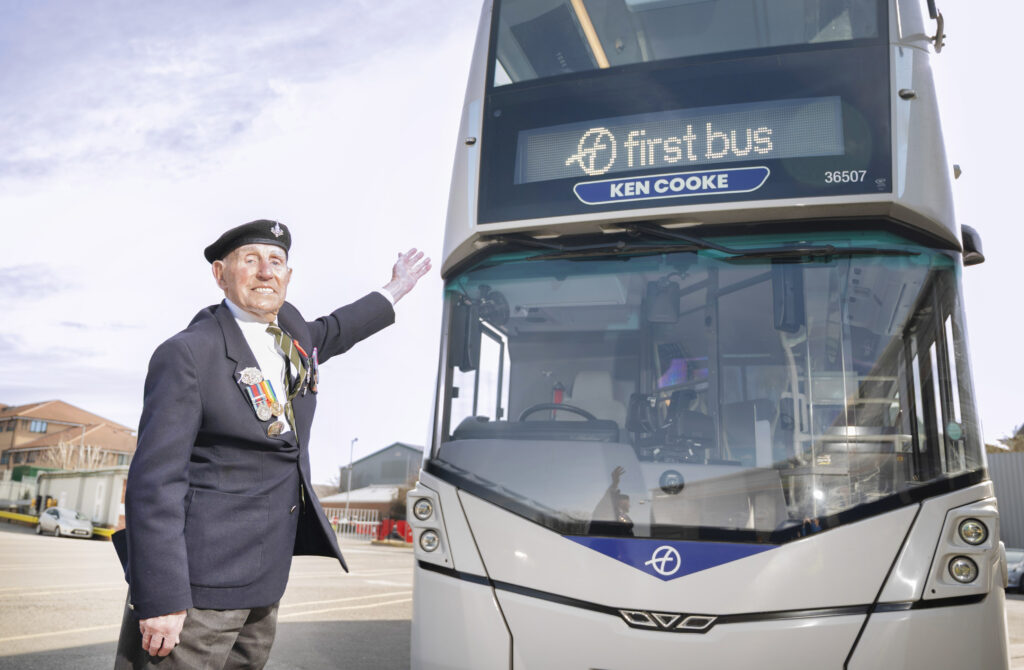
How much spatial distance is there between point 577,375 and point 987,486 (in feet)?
5.90

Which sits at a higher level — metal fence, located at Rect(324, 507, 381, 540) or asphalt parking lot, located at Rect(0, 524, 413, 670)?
metal fence, located at Rect(324, 507, 381, 540)

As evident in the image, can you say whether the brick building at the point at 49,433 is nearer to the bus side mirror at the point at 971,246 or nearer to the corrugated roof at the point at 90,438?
the corrugated roof at the point at 90,438

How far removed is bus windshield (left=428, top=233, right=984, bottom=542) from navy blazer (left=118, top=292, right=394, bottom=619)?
1.06 m

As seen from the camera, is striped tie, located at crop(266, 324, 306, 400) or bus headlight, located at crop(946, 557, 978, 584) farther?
bus headlight, located at crop(946, 557, 978, 584)

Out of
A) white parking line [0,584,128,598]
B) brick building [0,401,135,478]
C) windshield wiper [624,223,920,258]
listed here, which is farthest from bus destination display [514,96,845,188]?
brick building [0,401,135,478]

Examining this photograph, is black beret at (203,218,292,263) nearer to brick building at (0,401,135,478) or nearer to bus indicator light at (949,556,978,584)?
bus indicator light at (949,556,978,584)

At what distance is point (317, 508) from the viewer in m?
2.90

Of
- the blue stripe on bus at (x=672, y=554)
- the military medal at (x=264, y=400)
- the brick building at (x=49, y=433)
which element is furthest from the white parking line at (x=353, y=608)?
the brick building at (x=49, y=433)

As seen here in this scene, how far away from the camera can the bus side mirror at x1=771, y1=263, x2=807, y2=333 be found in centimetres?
365

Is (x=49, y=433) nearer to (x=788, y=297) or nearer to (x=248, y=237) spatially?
(x=248, y=237)

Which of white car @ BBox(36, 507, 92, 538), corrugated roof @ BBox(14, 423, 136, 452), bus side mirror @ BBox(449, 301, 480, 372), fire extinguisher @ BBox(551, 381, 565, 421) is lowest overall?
white car @ BBox(36, 507, 92, 538)

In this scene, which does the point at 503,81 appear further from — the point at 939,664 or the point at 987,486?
the point at 939,664

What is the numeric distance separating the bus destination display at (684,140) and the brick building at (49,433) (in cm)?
8320

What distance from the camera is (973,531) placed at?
10.5 ft
